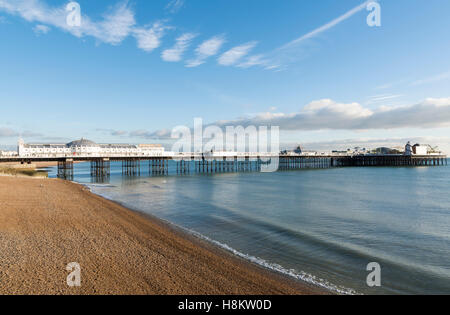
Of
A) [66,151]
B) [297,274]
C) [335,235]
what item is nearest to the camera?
[297,274]

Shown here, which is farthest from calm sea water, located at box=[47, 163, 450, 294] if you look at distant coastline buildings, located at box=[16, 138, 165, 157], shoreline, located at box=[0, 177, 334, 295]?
distant coastline buildings, located at box=[16, 138, 165, 157]

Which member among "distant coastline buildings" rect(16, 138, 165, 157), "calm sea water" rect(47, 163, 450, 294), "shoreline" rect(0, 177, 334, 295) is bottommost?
"calm sea water" rect(47, 163, 450, 294)

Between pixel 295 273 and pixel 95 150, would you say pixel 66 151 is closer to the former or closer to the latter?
pixel 95 150

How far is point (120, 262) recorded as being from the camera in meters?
7.00

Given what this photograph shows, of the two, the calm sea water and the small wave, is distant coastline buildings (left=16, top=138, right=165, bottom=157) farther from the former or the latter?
the small wave

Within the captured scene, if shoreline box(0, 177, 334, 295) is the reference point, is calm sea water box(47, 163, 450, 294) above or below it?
below

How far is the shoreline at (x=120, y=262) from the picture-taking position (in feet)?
18.7

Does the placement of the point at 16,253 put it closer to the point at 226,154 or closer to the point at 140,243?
the point at 140,243

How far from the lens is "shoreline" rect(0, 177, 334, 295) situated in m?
5.70

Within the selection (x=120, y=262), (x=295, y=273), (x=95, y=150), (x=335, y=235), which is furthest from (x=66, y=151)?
(x=295, y=273)

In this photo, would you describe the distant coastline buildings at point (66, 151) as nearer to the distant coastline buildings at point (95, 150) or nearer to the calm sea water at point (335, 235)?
the distant coastline buildings at point (95, 150)

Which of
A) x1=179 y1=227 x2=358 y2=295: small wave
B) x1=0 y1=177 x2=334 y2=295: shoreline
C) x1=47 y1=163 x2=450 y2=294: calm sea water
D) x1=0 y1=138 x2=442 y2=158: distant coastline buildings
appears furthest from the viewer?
x1=0 y1=138 x2=442 y2=158: distant coastline buildings

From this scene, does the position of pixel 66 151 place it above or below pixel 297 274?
above

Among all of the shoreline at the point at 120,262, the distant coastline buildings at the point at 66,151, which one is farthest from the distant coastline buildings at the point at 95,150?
the shoreline at the point at 120,262
